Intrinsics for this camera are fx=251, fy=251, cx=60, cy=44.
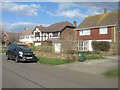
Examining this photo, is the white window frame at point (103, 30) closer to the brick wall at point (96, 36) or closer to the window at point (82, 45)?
the brick wall at point (96, 36)

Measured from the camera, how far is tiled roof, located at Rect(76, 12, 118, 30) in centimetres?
4292

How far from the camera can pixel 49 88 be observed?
10094 mm

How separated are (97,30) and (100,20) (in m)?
2.52

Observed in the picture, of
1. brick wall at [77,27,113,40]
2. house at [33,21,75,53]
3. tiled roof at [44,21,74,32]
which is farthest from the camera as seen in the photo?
tiled roof at [44,21,74,32]

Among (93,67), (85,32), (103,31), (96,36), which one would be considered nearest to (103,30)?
(103,31)

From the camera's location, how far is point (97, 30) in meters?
44.7

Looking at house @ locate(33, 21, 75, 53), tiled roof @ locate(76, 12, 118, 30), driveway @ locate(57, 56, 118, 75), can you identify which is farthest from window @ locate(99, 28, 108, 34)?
driveway @ locate(57, 56, 118, 75)

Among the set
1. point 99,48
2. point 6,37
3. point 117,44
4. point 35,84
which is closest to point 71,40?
point 99,48

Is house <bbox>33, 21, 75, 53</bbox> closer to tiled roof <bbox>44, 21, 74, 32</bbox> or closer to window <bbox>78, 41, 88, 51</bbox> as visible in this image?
tiled roof <bbox>44, 21, 74, 32</bbox>

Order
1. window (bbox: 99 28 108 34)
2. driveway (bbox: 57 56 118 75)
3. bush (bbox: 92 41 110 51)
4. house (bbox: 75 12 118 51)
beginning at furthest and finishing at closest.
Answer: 1. window (bbox: 99 28 108 34)
2. house (bbox: 75 12 118 51)
3. bush (bbox: 92 41 110 51)
4. driveway (bbox: 57 56 118 75)

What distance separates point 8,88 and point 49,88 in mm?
1639

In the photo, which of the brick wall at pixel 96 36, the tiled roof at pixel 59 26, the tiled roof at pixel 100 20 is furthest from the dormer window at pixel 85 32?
the tiled roof at pixel 59 26

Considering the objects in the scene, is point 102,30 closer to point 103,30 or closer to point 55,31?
point 103,30

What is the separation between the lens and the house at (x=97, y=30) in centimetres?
4144
